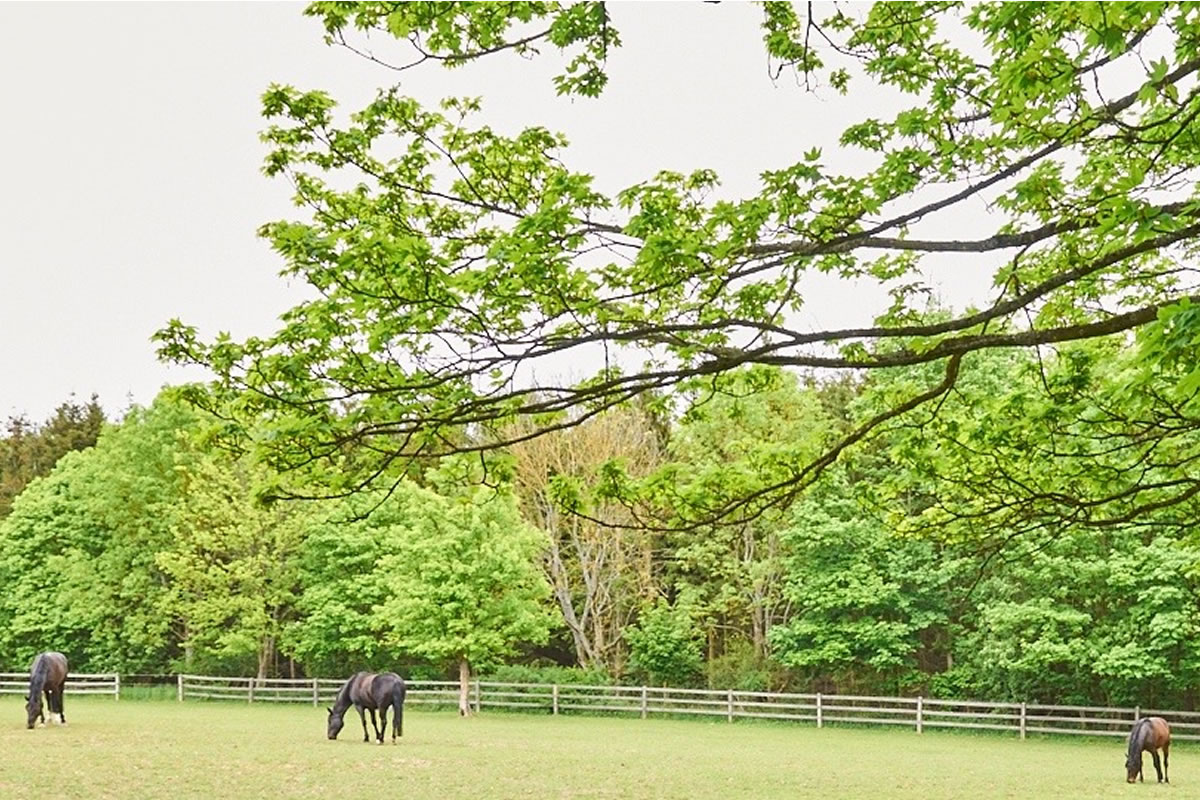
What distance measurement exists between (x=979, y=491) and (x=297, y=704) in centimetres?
2942

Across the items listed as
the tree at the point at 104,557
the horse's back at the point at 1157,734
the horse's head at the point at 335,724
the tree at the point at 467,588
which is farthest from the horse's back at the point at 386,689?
the tree at the point at 104,557

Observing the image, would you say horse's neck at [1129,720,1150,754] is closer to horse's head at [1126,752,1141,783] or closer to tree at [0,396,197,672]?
horse's head at [1126,752,1141,783]

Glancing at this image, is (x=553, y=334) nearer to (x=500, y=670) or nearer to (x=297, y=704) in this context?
(x=500, y=670)

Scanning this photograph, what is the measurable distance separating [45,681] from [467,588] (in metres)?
10.1

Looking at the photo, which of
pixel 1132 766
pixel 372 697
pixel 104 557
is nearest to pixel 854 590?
pixel 1132 766

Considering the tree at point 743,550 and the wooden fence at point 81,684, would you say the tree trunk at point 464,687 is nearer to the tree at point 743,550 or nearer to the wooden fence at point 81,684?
the tree at point 743,550

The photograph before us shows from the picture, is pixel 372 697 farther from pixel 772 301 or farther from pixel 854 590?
pixel 772 301

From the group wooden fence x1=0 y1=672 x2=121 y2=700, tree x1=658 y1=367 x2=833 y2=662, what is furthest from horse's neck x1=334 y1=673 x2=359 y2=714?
wooden fence x1=0 y1=672 x2=121 y2=700

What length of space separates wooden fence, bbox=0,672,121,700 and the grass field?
25.2ft

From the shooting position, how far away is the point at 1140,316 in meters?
4.76

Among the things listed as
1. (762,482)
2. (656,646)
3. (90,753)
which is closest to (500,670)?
(656,646)

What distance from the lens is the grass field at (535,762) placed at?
44.7 ft

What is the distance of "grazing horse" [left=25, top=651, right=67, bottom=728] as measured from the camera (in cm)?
2109

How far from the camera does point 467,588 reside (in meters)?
28.6
